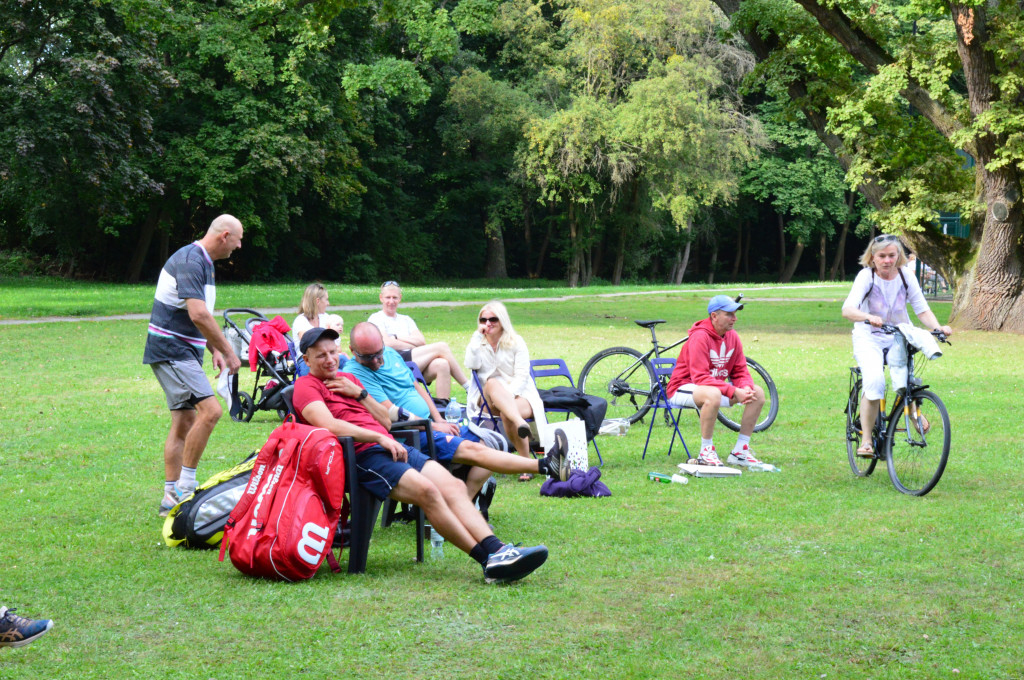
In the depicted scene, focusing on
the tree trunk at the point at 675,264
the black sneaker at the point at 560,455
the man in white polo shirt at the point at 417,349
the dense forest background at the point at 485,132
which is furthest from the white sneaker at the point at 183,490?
the tree trunk at the point at 675,264

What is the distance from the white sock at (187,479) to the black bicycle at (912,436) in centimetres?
464

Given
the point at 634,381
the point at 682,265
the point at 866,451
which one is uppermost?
the point at 682,265

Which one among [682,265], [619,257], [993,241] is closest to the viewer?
[993,241]

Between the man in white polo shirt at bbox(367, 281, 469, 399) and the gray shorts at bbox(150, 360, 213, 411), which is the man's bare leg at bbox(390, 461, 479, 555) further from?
the man in white polo shirt at bbox(367, 281, 469, 399)

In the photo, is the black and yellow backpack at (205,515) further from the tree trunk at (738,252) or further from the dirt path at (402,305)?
the tree trunk at (738,252)

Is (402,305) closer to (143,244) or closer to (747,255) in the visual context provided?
(143,244)

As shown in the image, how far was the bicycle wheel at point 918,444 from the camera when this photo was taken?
23.8ft

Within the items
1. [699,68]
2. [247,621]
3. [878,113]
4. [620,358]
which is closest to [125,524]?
[247,621]

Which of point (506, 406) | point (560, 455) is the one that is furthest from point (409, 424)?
point (506, 406)

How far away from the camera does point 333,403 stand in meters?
6.02

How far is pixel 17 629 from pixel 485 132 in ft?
136

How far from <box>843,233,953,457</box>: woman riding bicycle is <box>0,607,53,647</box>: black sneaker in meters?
5.61

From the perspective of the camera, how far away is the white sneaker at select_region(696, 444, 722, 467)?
27.1ft

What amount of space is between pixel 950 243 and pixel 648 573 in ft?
57.2
